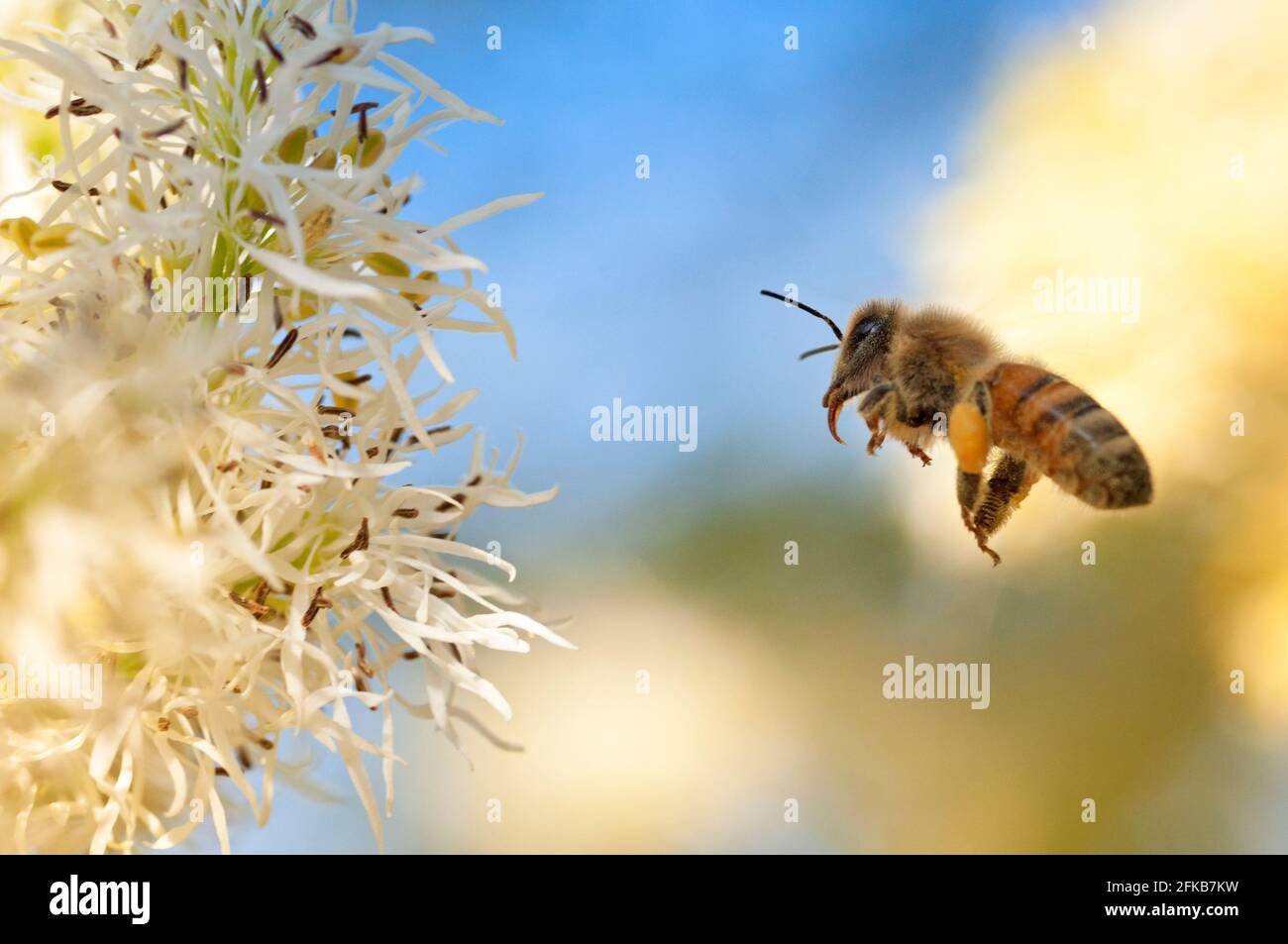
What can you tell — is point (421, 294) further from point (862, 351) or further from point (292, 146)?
point (862, 351)

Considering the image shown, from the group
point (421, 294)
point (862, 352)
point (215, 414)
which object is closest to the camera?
point (215, 414)

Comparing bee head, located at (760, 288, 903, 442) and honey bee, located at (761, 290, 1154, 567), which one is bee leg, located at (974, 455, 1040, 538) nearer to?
honey bee, located at (761, 290, 1154, 567)

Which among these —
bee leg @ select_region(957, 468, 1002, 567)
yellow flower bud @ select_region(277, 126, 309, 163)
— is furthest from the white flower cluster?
bee leg @ select_region(957, 468, 1002, 567)

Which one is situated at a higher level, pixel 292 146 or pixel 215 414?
pixel 292 146

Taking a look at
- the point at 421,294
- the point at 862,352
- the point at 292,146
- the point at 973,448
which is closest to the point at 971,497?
the point at 973,448

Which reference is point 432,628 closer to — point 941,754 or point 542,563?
point 941,754

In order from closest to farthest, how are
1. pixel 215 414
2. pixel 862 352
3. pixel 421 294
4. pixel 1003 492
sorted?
pixel 215 414
pixel 421 294
pixel 1003 492
pixel 862 352

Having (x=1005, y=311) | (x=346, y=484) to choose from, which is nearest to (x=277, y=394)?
(x=346, y=484)

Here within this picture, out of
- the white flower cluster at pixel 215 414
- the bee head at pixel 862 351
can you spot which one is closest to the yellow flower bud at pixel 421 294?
the white flower cluster at pixel 215 414
